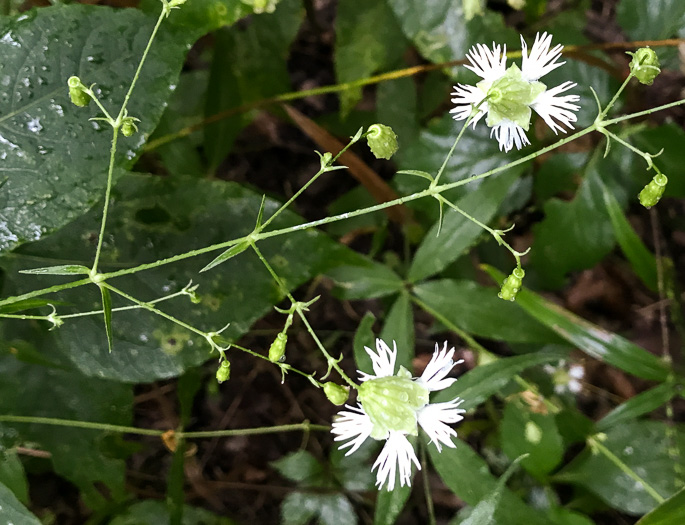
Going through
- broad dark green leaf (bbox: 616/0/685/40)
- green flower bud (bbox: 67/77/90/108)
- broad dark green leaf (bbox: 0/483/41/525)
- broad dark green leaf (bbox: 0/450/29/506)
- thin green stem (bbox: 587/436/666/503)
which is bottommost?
thin green stem (bbox: 587/436/666/503)

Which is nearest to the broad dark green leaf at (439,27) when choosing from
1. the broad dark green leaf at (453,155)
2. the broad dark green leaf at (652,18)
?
the broad dark green leaf at (453,155)

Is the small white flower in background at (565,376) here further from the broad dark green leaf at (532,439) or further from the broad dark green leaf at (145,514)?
the broad dark green leaf at (145,514)

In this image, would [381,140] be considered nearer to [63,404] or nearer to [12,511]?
[12,511]

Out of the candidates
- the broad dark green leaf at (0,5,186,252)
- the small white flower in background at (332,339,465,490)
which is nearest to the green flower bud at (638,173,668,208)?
the small white flower in background at (332,339,465,490)

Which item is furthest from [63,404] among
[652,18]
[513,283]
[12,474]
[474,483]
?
[652,18]

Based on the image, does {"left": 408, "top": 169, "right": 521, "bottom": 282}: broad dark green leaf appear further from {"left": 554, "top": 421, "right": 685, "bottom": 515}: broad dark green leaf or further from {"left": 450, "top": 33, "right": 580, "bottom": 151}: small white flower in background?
{"left": 554, "top": 421, "right": 685, "bottom": 515}: broad dark green leaf

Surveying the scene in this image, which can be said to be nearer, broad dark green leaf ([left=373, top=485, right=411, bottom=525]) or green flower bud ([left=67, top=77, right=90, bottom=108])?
green flower bud ([left=67, top=77, right=90, bottom=108])

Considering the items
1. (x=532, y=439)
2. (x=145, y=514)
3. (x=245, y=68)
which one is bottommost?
(x=145, y=514)
